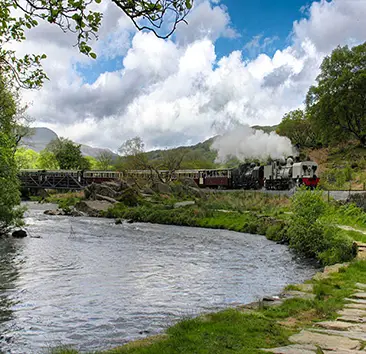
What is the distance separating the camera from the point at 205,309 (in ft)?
31.9

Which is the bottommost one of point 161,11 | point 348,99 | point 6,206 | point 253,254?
→ point 253,254

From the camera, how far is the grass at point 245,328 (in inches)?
214

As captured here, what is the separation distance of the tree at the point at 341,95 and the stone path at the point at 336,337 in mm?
49251

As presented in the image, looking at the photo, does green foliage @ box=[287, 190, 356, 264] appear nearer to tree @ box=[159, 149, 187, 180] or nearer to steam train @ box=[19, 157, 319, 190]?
steam train @ box=[19, 157, 319, 190]

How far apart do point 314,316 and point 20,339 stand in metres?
4.99

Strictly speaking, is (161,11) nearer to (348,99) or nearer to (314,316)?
(314,316)

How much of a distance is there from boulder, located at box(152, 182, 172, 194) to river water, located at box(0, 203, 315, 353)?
20801 millimetres

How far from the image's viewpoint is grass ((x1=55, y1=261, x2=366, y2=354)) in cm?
545

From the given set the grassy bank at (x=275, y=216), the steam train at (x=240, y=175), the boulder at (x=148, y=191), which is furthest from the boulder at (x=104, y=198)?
the steam train at (x=240, y=175)

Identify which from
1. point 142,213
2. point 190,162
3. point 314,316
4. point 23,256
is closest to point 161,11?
point 314,316

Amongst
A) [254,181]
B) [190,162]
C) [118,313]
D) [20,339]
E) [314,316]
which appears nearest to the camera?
[314,316]

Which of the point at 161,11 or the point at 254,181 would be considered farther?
the point at 254,181

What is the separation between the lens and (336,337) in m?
5.69

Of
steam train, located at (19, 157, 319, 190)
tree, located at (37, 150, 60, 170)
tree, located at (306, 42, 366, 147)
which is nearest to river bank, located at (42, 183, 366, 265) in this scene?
steam train, located at (19, 157, 319, 190)
